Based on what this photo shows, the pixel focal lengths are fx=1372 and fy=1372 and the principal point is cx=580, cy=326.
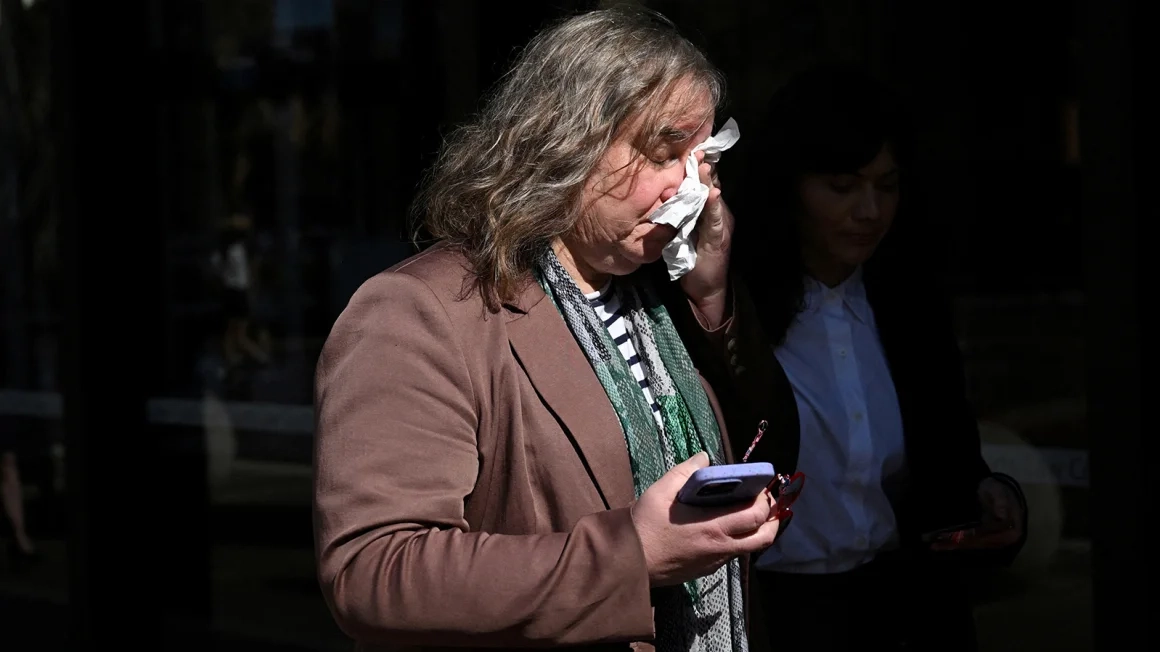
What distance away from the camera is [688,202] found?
199 centimetres

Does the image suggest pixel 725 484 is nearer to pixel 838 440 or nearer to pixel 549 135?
pixel 549 135

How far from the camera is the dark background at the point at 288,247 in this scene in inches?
125

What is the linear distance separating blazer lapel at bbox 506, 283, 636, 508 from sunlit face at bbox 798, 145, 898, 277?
0.88 m

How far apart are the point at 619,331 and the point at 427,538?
20.1 inches

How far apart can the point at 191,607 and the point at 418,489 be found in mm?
3390

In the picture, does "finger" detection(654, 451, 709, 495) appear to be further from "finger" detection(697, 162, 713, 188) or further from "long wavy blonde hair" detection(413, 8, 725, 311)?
"finger" detection(697, 162, 713, 188)

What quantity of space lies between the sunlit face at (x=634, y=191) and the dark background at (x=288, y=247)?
943 millimetres

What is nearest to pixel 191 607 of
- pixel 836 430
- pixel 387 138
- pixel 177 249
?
pixel 177 249

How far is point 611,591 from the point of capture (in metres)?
1.70

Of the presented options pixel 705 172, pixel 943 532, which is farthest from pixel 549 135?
pixel 943 532

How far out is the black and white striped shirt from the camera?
204cm

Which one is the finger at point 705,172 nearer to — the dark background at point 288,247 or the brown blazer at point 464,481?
the brown blazer at point 464,481

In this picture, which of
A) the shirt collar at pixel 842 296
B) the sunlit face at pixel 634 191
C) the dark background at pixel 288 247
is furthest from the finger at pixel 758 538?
the dark background at pixel 288 247

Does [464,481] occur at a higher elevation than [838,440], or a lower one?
higher
